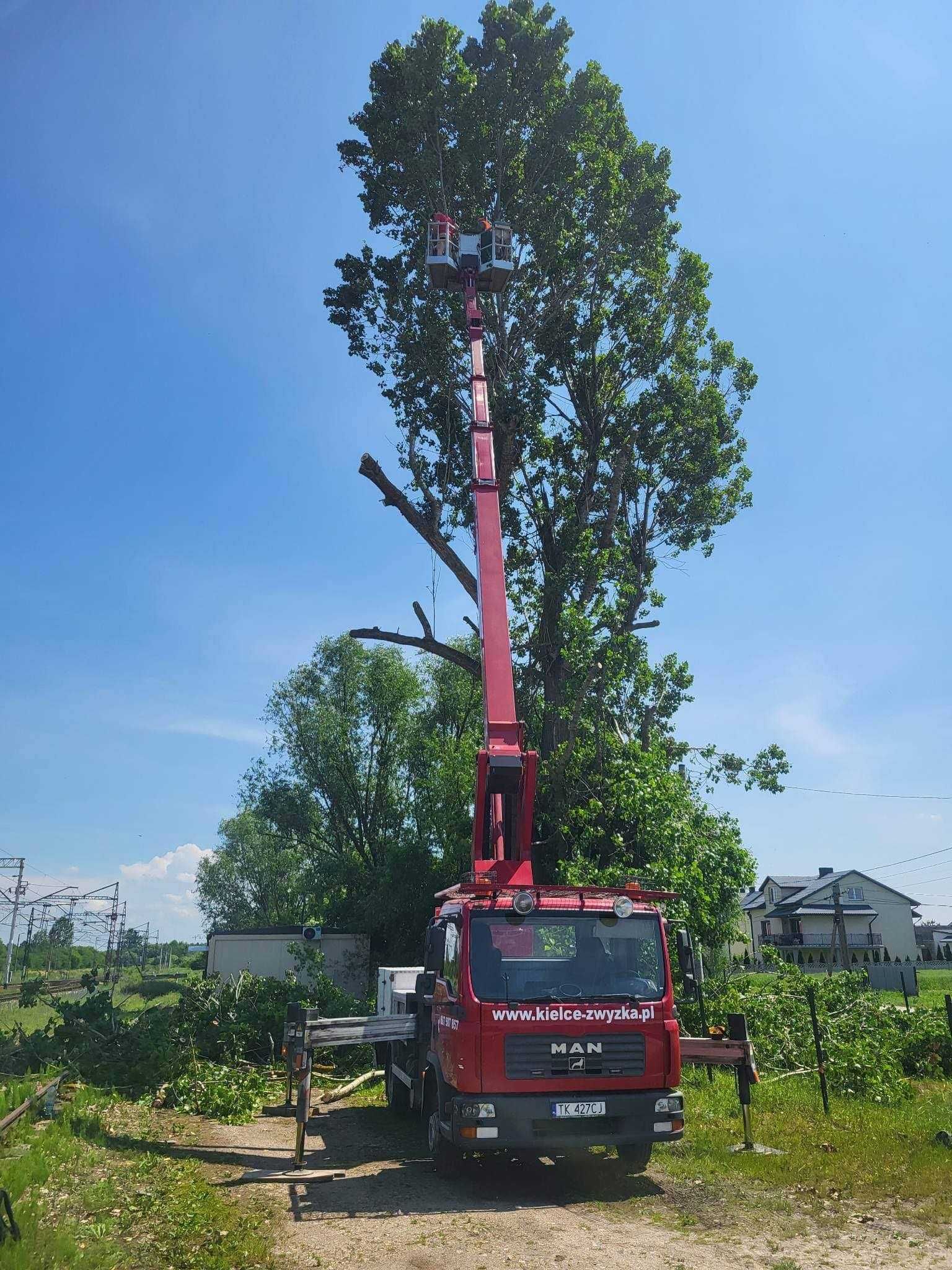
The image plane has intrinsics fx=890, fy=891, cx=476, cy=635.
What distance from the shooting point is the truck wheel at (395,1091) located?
39.4ft

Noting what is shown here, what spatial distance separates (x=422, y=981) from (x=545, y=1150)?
93.8 inches

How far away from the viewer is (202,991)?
16.3 meters

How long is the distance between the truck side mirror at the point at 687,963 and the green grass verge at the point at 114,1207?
4359 mm

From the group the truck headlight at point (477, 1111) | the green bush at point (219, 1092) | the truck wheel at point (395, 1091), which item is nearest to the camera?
the truck headlight at point (477, 1111)

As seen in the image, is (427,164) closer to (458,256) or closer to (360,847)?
(458,256)

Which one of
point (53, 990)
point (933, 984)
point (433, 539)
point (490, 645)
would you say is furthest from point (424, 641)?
point (933, 984)

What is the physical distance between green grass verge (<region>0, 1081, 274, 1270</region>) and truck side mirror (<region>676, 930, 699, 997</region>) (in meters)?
4.36

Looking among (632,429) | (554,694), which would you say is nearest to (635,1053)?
(554,694)

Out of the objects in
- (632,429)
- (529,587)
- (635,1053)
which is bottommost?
(635,1053)

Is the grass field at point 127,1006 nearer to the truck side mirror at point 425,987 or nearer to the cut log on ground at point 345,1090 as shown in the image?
the cut log on ground at point 345,1090

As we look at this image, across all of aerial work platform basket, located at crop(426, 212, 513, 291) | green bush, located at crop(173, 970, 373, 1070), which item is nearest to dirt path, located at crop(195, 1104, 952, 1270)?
green bush, located at crop(173, 970, 373, 1070)

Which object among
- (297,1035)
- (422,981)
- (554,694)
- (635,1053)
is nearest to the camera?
(635,1053)

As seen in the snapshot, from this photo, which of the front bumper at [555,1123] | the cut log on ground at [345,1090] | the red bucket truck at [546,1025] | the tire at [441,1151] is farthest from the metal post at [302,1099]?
the cut log on ground at [345,1090]

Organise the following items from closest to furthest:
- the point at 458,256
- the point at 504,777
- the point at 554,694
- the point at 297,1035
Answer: the point at 297,1035, the point at 504,777, the point at 458,256, the point at 554,694
